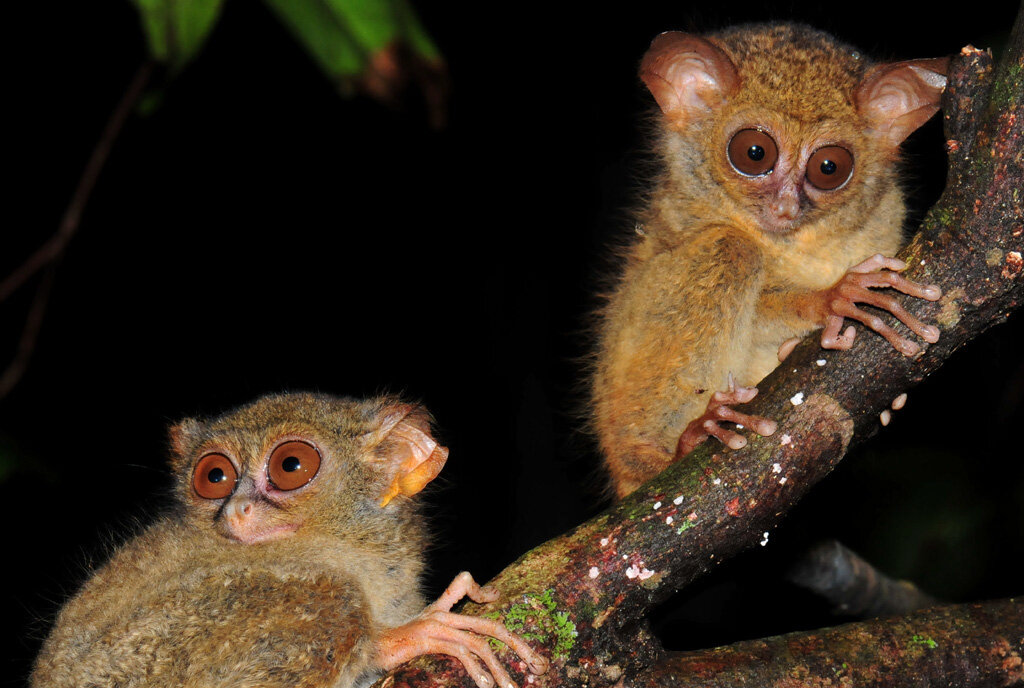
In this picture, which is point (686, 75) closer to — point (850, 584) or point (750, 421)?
point (750, 421)

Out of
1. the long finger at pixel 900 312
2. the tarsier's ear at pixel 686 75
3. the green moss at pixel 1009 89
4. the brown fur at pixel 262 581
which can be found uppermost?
the tarsier's ear at pixel 686 75

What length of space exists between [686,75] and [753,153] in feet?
1.07

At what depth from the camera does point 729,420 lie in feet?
6.56

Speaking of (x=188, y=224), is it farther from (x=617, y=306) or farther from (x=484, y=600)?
(x=484, y=600)

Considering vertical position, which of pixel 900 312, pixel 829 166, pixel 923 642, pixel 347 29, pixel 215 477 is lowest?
pixel 923 642

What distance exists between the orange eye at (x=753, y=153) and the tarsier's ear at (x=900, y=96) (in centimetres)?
Answer: 28

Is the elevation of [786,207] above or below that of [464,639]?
above

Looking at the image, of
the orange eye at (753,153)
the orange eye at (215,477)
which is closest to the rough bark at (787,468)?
the orange eye at (753,153)

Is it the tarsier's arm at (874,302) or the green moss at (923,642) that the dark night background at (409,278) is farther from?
the tarsier's arm at (874,302)

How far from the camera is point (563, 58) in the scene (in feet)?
15.6

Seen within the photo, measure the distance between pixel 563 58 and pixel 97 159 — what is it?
9.87ft

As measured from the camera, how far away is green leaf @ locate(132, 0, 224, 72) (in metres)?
1.36

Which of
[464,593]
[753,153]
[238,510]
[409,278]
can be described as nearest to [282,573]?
[238,510]

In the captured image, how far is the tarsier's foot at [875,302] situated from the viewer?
1897 millimetres
